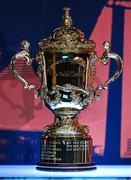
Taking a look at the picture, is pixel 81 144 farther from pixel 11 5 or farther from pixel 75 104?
pixel 11 5

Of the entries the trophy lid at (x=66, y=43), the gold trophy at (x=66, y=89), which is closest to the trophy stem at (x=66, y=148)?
the gold trophy at (x=66, y=89)

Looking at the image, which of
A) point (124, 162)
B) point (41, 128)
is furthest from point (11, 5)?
point (124, 162)

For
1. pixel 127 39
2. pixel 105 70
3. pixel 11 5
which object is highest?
pixel 11 5

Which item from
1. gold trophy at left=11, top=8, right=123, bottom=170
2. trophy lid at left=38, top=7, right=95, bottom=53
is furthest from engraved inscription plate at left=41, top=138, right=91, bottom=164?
trophy lid at left=38, top=7, right=95, bottom=53

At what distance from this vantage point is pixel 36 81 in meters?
1.94

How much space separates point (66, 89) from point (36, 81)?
35cm

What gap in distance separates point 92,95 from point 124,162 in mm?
451

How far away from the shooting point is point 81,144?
1.62m

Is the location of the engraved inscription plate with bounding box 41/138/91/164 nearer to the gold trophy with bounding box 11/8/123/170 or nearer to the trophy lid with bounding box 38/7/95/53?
the gold trophy with bounding box 11/8/123/170

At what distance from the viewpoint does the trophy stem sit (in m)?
1.61

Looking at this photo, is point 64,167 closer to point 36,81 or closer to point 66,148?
point 66,148

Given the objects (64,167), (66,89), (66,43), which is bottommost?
(64,167)

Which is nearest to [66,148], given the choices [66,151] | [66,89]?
[66,151]

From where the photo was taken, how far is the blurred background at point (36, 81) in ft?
6.32
